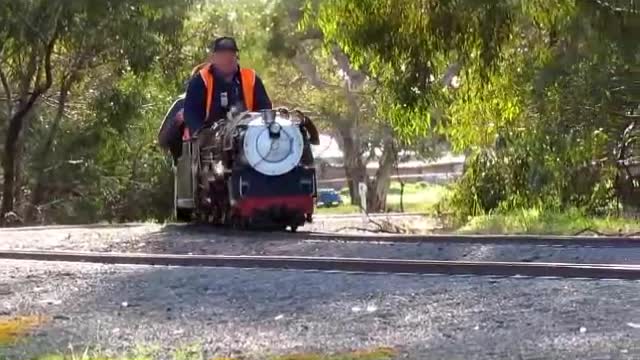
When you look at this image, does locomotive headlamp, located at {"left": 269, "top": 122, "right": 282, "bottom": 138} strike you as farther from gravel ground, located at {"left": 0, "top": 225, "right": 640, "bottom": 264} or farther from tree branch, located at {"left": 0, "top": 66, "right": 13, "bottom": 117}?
tree branch, located at {"left": 0, "top": 66, "right": 13, "bottom": 117}

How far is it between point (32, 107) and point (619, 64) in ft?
52.6

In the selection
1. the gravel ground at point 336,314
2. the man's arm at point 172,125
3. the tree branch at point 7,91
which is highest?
the tree branch at point 7,91

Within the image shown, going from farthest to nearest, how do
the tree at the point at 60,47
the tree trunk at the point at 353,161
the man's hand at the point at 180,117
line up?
the tree trunk at the point at 353,161 < the tree at the point at 60,47 < the man's hand at the point at 180,117

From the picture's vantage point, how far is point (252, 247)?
43.0ft

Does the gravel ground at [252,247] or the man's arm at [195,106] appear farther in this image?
the man's arm at [195,106]

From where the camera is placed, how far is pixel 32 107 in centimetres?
3061

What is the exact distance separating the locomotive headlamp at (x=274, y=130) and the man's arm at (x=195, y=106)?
1329mm

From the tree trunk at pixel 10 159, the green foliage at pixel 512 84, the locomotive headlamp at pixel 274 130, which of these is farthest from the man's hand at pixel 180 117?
the tree trunk at pixel 10 159

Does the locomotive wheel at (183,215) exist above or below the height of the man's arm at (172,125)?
below

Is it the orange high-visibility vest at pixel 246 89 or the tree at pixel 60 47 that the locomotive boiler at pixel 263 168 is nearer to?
the orange high-visibility vest at pixel 246 89

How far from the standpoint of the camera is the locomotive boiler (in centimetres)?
1446

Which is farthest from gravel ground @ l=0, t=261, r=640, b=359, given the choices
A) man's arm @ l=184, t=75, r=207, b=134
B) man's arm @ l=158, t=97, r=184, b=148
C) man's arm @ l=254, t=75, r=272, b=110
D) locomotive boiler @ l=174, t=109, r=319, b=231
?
man's arm @ l=158, t=97, r=184, b=148

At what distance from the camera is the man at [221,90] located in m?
15.3

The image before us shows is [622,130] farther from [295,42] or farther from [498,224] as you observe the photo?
[295,42]
